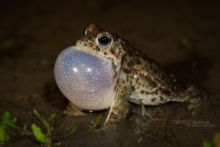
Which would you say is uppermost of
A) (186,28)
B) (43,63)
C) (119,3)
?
(119,3)

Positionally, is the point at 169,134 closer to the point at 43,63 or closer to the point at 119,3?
the point at 43,63

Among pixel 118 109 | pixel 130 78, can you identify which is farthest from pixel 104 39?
pixel 118 109

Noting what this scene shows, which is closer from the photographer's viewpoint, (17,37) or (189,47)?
(189,47)

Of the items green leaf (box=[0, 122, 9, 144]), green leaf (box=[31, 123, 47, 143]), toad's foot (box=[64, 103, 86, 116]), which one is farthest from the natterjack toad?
green leaf (box=[0, 122, 9, 144])

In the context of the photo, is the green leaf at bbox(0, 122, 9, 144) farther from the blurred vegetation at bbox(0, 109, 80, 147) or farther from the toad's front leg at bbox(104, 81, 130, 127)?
the toad's front leg at bbox(104, 81, 130, 127)

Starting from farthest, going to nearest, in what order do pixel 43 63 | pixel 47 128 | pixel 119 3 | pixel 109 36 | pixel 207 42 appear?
pixel 119 3, pixel 207 42, pixel 43 63, pixel 109 36, pixel 47 128

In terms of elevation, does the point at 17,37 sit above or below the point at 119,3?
below

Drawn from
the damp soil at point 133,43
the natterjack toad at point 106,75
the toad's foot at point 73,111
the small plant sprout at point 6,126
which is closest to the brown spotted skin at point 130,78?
the natterjack toad at point 106,75

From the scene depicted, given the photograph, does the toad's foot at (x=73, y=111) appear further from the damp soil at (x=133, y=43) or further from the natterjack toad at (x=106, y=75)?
the natterjack toad at (x=106, y=75)

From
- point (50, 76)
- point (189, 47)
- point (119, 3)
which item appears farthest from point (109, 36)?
point (119, 3)
